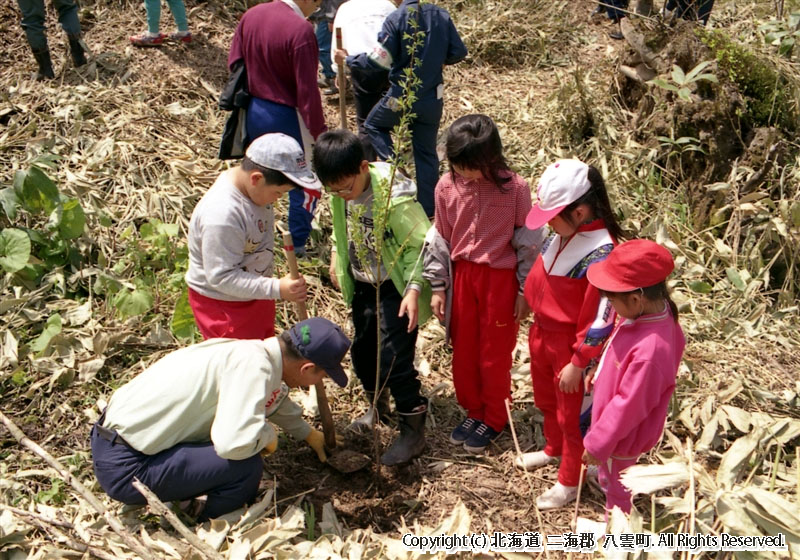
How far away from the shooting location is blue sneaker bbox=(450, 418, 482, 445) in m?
3.41

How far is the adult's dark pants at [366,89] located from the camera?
471 centimetres

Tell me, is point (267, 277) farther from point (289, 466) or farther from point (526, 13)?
point (526, 13)

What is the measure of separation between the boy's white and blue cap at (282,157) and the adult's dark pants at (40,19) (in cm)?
387

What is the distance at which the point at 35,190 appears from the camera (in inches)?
166

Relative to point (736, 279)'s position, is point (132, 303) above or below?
above

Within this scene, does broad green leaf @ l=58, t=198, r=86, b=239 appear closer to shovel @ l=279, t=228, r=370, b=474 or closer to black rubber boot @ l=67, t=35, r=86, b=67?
shovel @ l=279, t=228, r=370, b=474

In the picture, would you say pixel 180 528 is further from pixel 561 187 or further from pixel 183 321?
pixel 561 187

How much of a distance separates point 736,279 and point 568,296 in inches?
75.0

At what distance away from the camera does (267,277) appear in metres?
3.13

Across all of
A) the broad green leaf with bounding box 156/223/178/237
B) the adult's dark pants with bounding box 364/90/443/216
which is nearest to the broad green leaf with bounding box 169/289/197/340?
the broad green leaf with bounding box 156/223/178/237

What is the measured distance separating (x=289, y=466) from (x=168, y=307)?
1.39m

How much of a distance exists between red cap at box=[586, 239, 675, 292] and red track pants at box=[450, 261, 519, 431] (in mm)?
716

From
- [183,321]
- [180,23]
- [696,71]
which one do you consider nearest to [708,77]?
[696,71]

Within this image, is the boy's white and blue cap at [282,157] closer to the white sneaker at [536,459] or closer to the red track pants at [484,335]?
the red track pants at [484,335]
